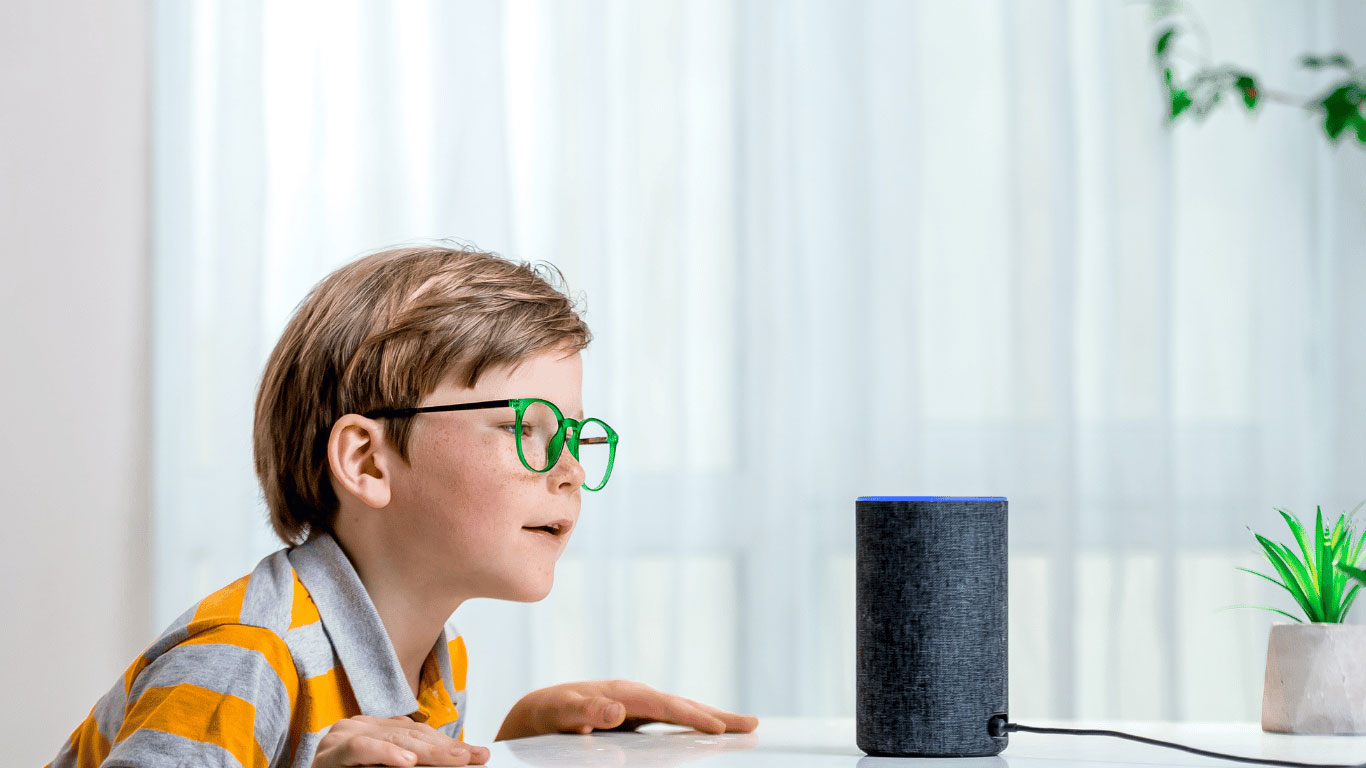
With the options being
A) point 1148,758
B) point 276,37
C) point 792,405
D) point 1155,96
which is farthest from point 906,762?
point 276,37

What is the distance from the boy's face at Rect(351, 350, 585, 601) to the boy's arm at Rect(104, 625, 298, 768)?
0.43 feet

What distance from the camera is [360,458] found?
0.89 meters

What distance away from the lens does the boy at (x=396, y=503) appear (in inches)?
32.3

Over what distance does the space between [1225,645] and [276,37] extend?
1703 mm

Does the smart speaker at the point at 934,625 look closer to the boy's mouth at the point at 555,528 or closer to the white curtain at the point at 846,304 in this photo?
the boy's mouth at the point at 555,528

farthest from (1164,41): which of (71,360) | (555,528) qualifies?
(71,360)

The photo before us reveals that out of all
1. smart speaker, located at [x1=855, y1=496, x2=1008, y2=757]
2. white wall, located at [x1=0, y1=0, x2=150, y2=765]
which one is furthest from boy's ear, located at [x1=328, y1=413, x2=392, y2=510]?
white wall, located at [x1=0, y1=0, x2=150, y2=765]

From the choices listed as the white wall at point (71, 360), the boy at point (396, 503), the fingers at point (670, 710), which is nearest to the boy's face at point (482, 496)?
the boy at point (396, 503)

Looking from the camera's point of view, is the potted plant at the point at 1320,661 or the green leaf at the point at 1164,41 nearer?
the potted plant at the point at 1320,661

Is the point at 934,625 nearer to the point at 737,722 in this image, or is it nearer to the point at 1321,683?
the point at 737,722

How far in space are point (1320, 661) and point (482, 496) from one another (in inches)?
23.5

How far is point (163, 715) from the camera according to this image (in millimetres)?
729

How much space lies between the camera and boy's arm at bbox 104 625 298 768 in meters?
0.72

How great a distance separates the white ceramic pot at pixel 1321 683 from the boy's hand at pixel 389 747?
55 cm
